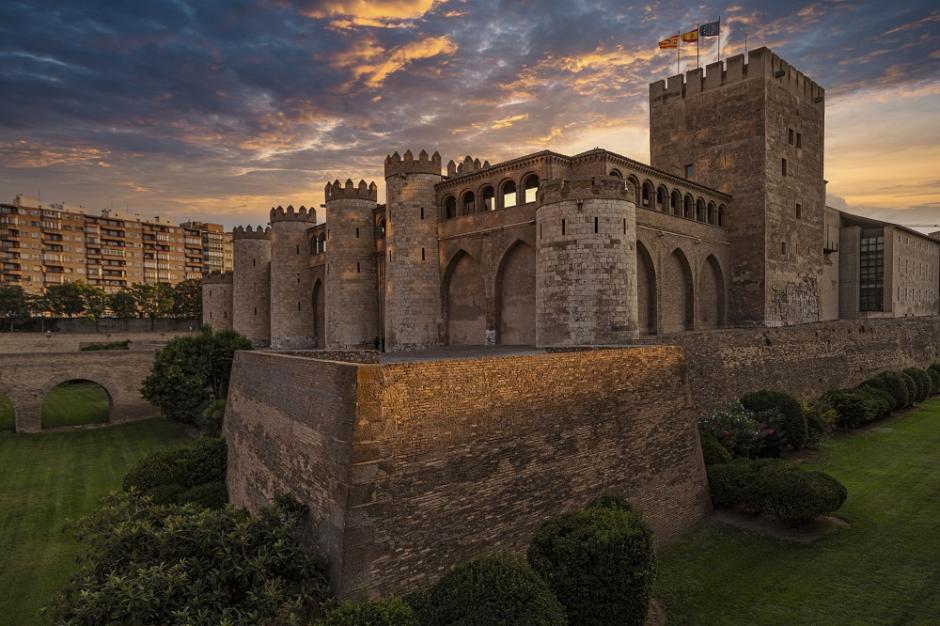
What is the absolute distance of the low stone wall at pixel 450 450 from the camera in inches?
372

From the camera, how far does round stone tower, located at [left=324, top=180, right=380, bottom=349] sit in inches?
1296

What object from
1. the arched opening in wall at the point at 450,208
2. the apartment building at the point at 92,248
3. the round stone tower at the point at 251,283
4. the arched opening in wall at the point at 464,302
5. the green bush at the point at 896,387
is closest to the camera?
the green bush at the point at 896,387

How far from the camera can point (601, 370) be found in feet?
45.6

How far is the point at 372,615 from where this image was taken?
773 cm

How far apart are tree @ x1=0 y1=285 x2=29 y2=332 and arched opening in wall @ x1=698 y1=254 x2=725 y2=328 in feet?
215

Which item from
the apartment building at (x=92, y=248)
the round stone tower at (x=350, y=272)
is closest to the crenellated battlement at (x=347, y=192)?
the round stone tower at (x=350, y=272)

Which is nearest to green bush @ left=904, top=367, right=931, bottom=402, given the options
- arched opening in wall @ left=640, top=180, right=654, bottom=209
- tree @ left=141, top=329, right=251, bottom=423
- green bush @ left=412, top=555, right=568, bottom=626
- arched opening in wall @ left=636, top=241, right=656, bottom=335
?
arched opening in wall @ left=636, top=241, right=656, bottom=335

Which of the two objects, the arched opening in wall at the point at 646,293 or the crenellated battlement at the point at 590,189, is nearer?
the crenellated battlement at the point at 590,189

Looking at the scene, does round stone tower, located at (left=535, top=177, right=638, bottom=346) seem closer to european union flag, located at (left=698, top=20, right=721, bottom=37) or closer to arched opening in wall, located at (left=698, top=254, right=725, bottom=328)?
arched opening in wall, located at (left=698, top=254, right=725, bottom=328)

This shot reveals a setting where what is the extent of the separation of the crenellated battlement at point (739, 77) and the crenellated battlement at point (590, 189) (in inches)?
715

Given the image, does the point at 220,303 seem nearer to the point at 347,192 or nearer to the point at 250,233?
the point at 250,233

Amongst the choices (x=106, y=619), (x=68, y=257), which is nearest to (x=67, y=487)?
(x=106, y=619)

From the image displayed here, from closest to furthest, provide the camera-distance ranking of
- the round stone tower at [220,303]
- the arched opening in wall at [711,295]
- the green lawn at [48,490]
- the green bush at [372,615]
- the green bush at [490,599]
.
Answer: the green bush at [372,615] → the green bush at [490,599] → the green lawn at [48,490] → the arched opening in wall at [711,295] → the round stone tower at [220,303]

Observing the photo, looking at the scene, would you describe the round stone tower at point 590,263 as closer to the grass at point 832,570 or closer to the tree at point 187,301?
the grass at point 832,570
